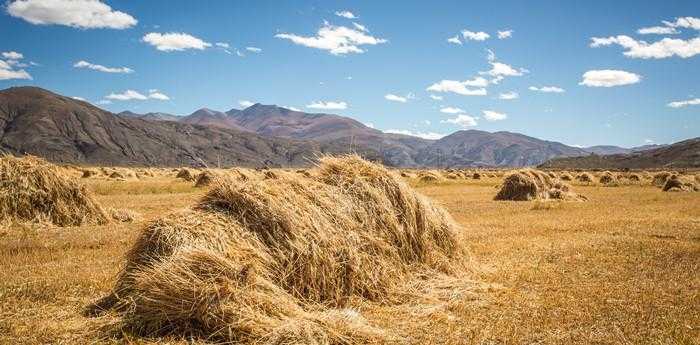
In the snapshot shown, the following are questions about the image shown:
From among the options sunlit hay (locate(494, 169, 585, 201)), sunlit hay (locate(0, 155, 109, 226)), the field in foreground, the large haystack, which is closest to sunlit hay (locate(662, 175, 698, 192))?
sunlit hay (locate(494, 169, 585, 201))

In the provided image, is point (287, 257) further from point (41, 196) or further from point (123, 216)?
→ point (123, 216)

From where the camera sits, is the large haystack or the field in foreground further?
the field in foreground

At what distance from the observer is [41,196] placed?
17.1 m

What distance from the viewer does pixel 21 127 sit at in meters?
194

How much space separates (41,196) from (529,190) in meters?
24.0

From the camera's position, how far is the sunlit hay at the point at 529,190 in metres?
30.9

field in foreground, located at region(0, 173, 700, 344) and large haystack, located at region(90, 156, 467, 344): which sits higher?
large haystack, located at region(90, 156, 467, 344)

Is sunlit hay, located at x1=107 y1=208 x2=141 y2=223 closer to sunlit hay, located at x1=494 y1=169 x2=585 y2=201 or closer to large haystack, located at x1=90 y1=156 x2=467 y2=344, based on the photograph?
large haystack, located at x1=90 y1=156 x2=467 y2=344

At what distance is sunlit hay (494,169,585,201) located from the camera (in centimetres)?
3086

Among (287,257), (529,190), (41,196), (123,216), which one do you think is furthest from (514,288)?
(529,190)

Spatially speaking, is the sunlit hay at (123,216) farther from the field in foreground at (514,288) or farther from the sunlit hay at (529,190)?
the sunlit hay at (529,190)

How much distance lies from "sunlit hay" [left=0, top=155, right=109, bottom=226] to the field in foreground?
922mm

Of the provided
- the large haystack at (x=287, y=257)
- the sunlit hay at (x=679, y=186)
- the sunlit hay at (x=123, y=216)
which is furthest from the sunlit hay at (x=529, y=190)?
the large haystack at (x=287, y=257)

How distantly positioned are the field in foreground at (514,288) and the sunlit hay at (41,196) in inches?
36.3
